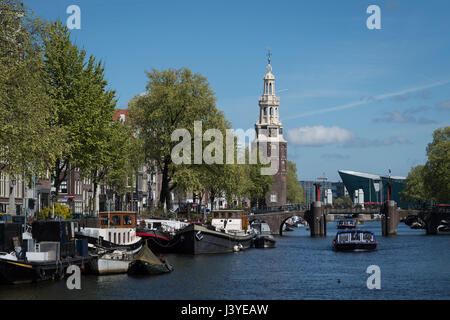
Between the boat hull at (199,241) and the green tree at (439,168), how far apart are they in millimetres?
71452

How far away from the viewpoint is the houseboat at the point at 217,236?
73.6m

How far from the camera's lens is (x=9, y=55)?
163ft

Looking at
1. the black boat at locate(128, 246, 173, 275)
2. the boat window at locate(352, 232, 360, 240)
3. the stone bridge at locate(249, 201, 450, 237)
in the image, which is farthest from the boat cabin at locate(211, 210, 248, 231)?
the stone bridge at locate(249, 201, 450, 237)

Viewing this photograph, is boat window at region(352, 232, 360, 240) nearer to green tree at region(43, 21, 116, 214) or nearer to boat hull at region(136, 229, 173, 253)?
boat hull at region(136, 229, 173, 253)

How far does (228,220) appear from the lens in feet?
289

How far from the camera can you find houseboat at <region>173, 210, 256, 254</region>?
7362 centimetres

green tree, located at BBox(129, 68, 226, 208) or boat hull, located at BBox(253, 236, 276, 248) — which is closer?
green tree, located at BBox(129, 68, 226, 208)

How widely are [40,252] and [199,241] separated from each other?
95.2 ft

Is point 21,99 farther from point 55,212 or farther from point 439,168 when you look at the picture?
point 439,168

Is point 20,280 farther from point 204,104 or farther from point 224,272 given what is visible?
point 204,104

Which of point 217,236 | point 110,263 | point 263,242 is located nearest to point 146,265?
point 110,263

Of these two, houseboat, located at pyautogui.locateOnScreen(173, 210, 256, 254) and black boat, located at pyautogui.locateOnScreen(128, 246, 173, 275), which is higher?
houseboat, located at pyautogui.locateOnScreen(173, 210, 256, 254)

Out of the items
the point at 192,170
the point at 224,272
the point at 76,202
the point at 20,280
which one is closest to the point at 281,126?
the point at 76,202

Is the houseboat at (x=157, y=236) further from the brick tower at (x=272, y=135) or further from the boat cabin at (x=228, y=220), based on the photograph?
the brick tower at (x=272, y=135)
